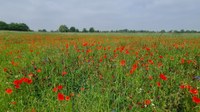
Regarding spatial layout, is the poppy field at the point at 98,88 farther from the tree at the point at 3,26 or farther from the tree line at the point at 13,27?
the tree at the point at 3,26

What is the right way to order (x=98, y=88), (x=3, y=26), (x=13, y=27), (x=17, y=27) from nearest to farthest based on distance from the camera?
(x=98, y=88)
(x=17, y=27)
(x=13, y=27)
(x=3, y=26)

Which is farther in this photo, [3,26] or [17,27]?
[3,26]

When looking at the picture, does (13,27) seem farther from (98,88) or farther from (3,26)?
(98,88)

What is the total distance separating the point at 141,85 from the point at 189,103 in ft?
3.40

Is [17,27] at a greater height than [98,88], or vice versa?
[98,88]

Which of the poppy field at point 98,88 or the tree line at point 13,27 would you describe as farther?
the tree line at point 13,27

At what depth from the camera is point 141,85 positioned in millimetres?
4465

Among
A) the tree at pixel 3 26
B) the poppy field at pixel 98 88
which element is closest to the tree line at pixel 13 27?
the tree at pixel 3 26

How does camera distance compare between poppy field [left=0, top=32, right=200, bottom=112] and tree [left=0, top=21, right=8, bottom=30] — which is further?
tree [left=0, top=21, right=8, bottom=30]

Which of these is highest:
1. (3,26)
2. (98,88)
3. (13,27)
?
(98,88)

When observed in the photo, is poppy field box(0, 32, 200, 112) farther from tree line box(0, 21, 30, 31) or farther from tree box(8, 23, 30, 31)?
tree line box(0, 21, 30, 31)

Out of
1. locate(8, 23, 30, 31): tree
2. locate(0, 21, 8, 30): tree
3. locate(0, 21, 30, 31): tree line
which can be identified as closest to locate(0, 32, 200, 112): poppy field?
locate(8, 23, 30, 31): tree

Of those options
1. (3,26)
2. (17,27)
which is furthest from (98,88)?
(3,26)

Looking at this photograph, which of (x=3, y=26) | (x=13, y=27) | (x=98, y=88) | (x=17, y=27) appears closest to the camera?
(x=98, y=88)
